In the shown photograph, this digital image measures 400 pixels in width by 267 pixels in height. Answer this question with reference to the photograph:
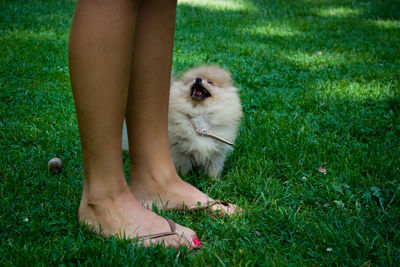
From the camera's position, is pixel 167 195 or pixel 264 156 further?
pixel 264 156

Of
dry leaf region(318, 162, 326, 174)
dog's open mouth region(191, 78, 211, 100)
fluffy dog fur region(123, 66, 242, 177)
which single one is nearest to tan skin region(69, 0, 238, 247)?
fluffy dog fur region(123, 66, 242, 177)

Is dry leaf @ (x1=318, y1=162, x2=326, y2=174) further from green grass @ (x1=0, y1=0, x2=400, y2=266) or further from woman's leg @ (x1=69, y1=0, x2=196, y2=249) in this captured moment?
woman's leg @ (x1=69, y1=0, x2=196, y2=249)

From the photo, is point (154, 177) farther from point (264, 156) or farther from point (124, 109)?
point (264, 156)

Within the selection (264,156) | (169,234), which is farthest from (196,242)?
(264,156)

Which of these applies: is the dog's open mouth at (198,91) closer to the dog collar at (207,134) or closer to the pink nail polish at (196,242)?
the dog collar at (207,134)

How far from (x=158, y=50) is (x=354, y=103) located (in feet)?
6.65

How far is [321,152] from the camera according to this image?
81.1 inches

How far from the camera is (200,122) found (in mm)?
1982

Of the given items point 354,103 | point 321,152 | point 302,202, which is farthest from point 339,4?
point 302,202

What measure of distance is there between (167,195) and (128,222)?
26 centimetres

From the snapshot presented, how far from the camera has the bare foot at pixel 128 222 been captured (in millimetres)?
1229

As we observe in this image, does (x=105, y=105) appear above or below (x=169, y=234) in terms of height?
above

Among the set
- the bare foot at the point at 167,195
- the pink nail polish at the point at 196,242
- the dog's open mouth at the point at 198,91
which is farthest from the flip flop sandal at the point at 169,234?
the dog's open mouth at the point at 198,91

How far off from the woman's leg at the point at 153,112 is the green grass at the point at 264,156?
0.11 meters
